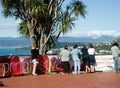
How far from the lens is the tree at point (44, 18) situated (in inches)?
Result: 1137

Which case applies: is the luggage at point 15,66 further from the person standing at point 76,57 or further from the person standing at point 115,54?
the person standing at point 115,54

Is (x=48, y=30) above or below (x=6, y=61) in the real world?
above

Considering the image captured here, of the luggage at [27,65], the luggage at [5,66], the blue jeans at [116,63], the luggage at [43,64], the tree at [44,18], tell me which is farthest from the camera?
the tree at [44,18]

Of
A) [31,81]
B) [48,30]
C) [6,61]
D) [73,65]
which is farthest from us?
[48,30]

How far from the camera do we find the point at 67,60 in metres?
22.2

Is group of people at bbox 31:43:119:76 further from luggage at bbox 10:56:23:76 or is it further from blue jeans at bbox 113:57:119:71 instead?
luggage at bbox 10:56:23:76

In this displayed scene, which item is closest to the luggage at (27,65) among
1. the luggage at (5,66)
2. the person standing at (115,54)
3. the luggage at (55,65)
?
the luggage at (5,66)

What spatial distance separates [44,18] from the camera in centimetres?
2894

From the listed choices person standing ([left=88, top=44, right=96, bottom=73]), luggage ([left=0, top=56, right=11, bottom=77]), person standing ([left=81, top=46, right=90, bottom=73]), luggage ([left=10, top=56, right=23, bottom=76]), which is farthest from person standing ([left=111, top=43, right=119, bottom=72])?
luggage ([left=0, top=56, right=11, bottom=77])

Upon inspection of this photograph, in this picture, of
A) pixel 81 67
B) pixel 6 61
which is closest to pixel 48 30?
pixel 81 67

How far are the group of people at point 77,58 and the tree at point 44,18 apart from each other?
6153 millimetres

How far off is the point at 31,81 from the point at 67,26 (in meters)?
11.7

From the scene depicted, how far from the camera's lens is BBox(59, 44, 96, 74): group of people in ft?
73.0

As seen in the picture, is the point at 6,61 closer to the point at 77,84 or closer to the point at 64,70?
the point at 64,70
